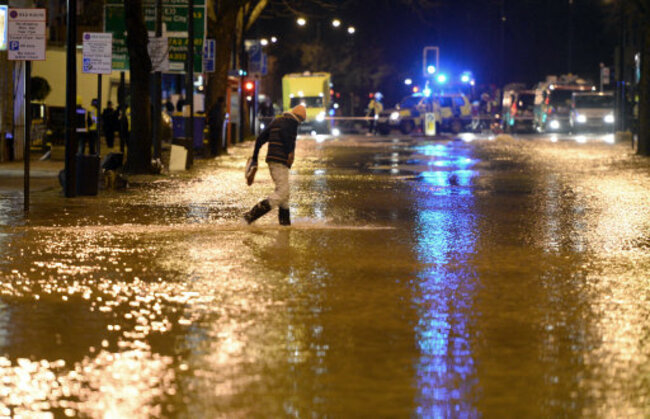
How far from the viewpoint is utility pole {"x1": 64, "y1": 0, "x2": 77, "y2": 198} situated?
2031 cm

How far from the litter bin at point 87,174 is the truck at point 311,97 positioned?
47.6 metres

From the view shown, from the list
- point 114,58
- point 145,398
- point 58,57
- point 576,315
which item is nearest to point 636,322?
point 576,315

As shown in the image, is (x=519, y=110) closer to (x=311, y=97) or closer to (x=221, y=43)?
(x=311, y=97)

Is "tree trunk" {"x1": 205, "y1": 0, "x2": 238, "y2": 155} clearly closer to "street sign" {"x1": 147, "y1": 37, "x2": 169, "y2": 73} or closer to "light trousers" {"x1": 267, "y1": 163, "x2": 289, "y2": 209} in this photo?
"street sign" {"x1": 147, "y1": 37, "x2": 169, "y2": 73}

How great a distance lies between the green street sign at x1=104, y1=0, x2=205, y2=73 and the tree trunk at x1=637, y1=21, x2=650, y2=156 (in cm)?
1398

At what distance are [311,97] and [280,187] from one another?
53.4 meters

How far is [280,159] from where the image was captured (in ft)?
55.1

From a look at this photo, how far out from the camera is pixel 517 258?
541 inches

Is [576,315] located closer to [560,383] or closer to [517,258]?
[560,383]

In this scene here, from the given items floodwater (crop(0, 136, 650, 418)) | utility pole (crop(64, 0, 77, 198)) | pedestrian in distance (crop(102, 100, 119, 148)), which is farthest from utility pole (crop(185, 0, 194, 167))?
floodwater (crop(0, 136, 650, 418))

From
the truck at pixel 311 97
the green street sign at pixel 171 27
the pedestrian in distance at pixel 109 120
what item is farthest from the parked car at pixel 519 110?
the green street sign at pixel 171 27

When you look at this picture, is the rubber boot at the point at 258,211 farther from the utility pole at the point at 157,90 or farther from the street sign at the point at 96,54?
the utility pole at the point at 157,90

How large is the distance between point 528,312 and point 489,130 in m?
68.3

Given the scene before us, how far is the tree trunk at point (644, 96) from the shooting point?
3956 cm
